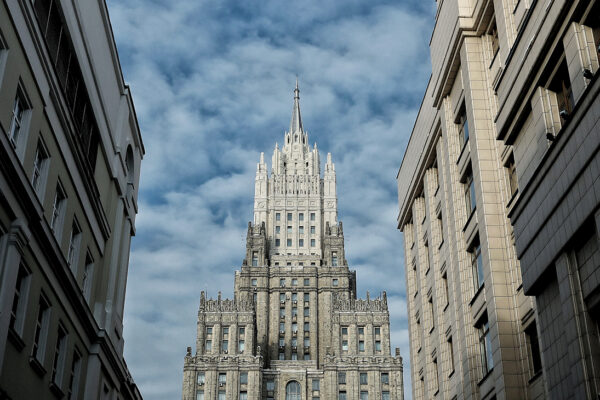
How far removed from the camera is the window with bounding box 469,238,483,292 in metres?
34.9

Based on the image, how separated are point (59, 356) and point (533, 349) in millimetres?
16942

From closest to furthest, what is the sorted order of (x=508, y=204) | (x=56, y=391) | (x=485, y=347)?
(x=56, y=391), (x=508, y=204), (x=485, y=347)

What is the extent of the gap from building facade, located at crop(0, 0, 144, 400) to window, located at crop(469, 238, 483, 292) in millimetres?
15989

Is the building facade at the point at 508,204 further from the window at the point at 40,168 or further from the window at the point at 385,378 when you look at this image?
the window at the point at 385,378

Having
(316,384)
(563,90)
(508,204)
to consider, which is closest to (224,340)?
(316,384)

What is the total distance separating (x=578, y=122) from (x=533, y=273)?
5468mm

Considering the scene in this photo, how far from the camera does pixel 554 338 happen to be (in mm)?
24047

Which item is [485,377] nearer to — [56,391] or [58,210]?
[56,391]

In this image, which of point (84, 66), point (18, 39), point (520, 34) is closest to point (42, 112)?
point (18, 39)

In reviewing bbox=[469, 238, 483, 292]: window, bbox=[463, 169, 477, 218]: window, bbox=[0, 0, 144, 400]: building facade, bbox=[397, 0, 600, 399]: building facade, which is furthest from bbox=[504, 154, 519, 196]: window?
bbox=[0, 0, 144, 400]: building facade

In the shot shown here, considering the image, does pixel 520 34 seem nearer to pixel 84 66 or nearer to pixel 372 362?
pixel 84 66

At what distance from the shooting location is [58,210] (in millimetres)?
30062

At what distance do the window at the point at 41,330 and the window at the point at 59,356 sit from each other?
1.77 metres

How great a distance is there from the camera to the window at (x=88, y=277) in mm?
33906
